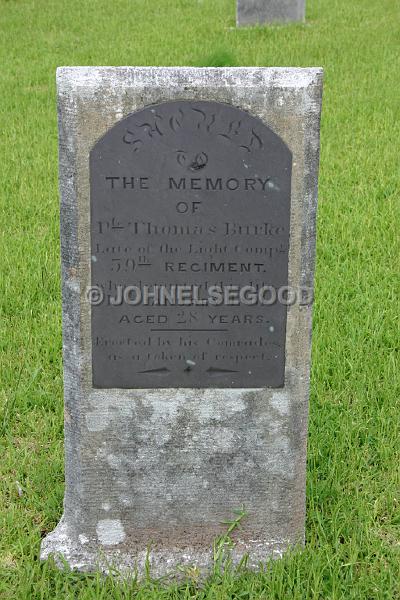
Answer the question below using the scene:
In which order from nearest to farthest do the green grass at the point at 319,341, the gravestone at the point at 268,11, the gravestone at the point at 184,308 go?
the gravestone at the point at 184,308, the green grass at the point at 319,341, the gravestone at the point at 268,11

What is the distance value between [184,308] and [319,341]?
59.1 inches

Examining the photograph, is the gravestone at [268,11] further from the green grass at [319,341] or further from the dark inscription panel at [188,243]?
the dark inscription panel at [188,243]

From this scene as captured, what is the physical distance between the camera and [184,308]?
2416mm

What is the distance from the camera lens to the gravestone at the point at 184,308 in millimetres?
2260

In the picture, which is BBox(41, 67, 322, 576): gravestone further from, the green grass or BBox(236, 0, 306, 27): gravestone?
BBox(236, 0, 306, 27): gravestone

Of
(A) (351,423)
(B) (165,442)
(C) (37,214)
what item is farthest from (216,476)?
(C) (37,214)

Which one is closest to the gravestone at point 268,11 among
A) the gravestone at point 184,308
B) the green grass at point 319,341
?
the green grass at point 319,341

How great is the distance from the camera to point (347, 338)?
12.6ft

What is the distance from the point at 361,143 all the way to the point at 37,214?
2.52 meters

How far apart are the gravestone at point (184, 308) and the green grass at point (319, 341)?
0.48 ft

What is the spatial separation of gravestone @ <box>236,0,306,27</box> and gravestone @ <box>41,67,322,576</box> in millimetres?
8663

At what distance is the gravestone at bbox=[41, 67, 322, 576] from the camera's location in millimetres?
2260

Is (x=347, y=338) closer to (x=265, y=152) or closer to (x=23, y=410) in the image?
(x=23, y=410)

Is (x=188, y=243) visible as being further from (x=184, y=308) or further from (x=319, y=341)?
(x=319, y=341)
